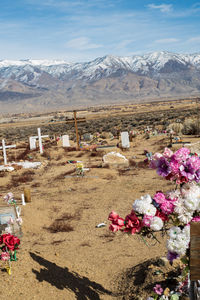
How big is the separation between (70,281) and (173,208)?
276cm

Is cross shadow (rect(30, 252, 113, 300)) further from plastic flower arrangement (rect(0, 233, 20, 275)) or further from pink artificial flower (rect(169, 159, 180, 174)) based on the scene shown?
pink artificial flower (rect(169, 159, 180, 174))

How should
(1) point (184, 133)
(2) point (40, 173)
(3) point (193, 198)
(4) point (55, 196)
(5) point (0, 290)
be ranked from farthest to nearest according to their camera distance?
1. (1) point (184, 133)
2. (2) point (40, 173)
3. (4) point (55, 196)
4. (5) point (0, 290)
5. (3) point (193, 198)

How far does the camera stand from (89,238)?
23.9 ft

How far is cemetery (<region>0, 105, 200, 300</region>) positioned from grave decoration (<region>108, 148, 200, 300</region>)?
0.07 ft

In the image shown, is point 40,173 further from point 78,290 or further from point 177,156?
point 177,156

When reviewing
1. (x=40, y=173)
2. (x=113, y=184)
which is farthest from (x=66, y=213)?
(x=40, y=173)

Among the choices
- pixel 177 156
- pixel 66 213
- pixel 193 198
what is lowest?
pixel 66 213

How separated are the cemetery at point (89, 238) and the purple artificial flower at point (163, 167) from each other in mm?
34

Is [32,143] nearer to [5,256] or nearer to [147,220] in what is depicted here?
[5,256]

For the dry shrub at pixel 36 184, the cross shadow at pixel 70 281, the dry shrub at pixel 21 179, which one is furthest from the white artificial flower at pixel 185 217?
the dry shrub at pixel 21 179

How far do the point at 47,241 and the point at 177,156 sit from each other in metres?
4.97

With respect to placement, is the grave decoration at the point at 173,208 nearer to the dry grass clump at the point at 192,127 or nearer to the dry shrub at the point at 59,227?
the dry shrub at the point at 59,227

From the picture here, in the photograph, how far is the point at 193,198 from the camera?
9.36 feet

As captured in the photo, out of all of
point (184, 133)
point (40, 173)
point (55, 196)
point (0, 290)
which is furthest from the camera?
point (184, 133)
